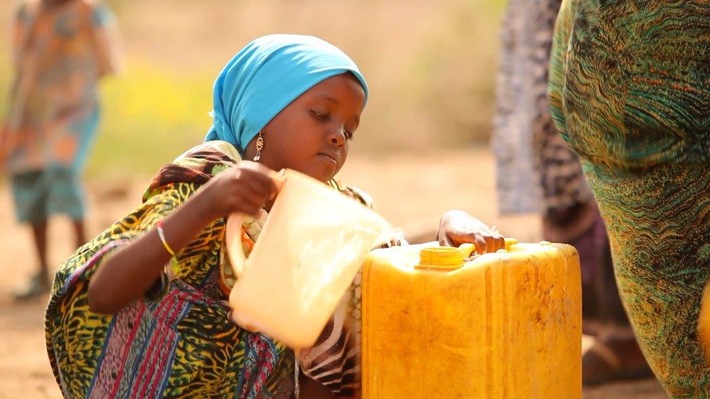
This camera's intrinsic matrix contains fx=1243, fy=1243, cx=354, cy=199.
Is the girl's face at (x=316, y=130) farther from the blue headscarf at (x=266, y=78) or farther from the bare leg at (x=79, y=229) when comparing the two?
the bare leg at (x=79, y=229)

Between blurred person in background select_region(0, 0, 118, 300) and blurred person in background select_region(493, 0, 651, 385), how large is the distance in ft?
9.92

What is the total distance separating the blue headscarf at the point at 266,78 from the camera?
3150 mm

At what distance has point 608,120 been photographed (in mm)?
2973

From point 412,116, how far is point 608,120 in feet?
34.7

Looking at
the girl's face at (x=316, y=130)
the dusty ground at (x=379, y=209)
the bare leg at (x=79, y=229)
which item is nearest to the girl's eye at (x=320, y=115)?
the girl's face at (x=316, y=130)

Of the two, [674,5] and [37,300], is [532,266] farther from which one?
[37,300]

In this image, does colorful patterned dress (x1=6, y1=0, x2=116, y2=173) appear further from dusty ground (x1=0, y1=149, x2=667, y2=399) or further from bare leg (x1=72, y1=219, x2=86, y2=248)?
dusty ground (x1=0, y1=149, x2=667, y2=399)

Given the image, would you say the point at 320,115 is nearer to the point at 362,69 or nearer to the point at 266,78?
the point at 266,78

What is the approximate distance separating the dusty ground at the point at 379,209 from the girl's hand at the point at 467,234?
1755mm

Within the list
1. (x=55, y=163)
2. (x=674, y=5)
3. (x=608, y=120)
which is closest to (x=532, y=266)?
(x=608, y=120)

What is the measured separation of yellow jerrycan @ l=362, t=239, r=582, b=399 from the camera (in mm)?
2756

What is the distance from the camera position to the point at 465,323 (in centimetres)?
275

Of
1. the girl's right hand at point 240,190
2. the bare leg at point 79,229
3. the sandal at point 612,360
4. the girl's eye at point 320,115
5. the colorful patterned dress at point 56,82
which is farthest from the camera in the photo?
the bare leg at point 79,229

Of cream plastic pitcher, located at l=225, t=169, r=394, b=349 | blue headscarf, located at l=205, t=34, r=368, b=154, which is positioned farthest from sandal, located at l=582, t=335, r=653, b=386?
cream plastic pitcher, located at l=225, t=169, r=394, b=349
